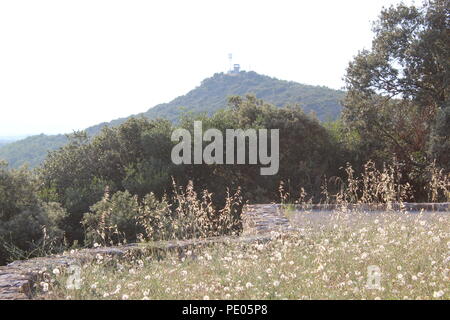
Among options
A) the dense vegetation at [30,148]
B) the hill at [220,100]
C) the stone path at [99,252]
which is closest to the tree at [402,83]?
the stone path at [99,252]

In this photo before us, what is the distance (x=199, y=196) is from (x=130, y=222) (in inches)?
168

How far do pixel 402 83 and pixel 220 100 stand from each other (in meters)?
32.7

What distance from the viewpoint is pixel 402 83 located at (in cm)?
1512

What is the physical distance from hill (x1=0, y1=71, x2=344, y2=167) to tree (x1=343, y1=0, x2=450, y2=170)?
11429 mm

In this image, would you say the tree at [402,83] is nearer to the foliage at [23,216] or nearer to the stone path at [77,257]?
the stone path at [77,257]

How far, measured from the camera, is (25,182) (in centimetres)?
967

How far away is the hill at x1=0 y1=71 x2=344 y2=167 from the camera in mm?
33562

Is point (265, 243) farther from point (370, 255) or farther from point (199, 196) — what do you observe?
point (199, 196)

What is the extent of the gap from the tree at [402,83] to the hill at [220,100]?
11429 millimetres

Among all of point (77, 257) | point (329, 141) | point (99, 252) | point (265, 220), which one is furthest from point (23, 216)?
point (329, 141)

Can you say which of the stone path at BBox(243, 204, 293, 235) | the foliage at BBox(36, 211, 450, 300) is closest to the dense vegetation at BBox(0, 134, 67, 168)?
the stone path at BBox(243, 204, 293, 235)

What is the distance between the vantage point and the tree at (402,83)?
14578 mm

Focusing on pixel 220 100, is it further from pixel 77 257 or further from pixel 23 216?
pixel 77 257

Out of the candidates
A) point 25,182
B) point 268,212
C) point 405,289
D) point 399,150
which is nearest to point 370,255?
point 405,289
